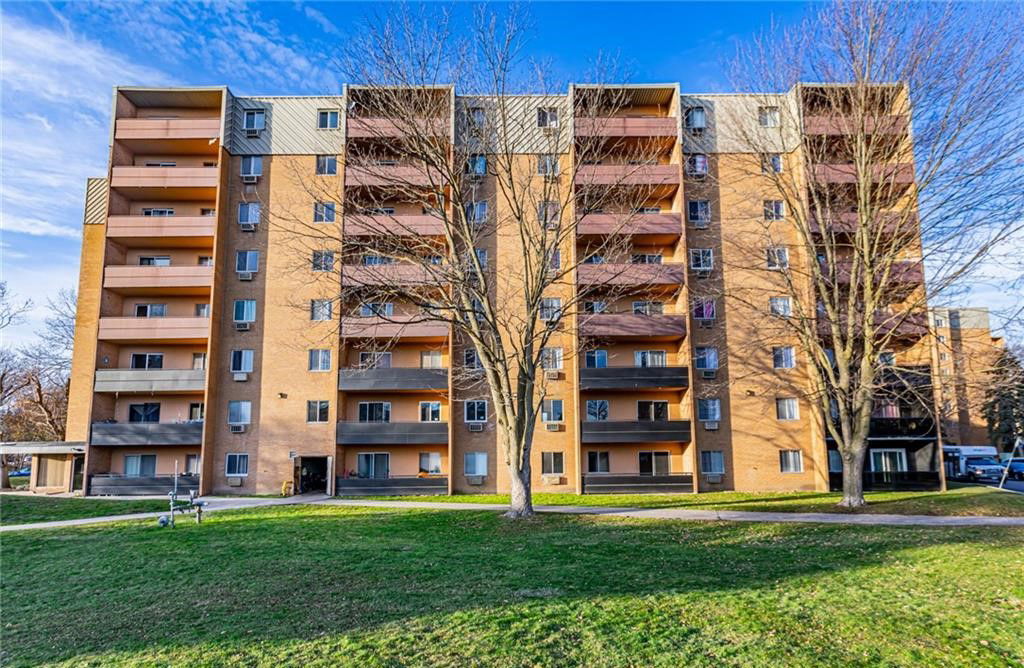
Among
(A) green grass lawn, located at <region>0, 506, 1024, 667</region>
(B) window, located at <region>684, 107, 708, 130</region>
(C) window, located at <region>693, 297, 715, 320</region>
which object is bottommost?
(A) green grass lawn, located at <region>0, 506, 1024, 667</region>

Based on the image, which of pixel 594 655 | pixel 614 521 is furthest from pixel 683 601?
pixel 614 521

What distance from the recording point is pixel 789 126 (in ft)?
84.4

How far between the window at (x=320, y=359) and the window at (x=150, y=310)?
827 centimetres

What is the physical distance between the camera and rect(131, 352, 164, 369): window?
99.6ft

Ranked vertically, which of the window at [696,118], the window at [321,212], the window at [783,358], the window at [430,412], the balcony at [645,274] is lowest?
the window at [430,412]

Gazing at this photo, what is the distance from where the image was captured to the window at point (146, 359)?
30.4 meters

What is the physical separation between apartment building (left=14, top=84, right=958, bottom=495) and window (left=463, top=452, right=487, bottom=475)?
8cm

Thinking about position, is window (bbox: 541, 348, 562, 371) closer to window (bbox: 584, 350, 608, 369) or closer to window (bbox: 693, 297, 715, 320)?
window (bbox: 584, 350, 608, 369)

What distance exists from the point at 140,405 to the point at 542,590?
91.3 ft

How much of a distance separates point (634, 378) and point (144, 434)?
23.1 metres

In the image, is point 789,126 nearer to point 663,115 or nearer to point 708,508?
point 663,115

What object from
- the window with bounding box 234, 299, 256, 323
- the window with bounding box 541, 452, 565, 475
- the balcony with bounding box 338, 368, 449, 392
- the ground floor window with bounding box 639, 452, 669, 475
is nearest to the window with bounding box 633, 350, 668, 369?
the ground floor window with bounding box 639, 452, 669, 475

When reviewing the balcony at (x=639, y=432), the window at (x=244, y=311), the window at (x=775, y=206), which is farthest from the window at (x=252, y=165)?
the window at (x=775, y=206)

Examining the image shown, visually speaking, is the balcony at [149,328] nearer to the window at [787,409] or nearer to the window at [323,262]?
the window at [323,262]
